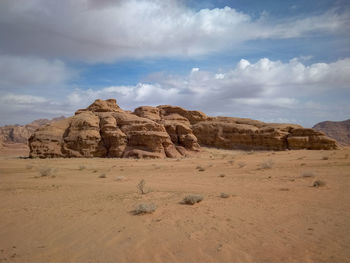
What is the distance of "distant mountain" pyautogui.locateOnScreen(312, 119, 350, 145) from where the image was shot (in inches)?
3267

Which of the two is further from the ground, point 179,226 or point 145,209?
point 145,209

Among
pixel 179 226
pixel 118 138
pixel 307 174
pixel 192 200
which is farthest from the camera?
pixel 118 138

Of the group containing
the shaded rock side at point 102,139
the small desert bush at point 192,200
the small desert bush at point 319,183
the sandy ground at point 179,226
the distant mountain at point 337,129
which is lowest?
the sandy ground at point 179,226

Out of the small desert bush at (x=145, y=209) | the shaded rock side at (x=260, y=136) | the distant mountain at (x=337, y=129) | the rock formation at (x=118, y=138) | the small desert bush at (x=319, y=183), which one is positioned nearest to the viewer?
the small desert bush at (x=145, y=209)

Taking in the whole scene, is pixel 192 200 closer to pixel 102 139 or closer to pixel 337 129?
pixel 102 139

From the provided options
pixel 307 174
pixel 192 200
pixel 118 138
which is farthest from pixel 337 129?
pixel 192 200

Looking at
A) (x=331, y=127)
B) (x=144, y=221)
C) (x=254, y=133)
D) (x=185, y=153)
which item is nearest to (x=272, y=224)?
(x=144, y=221)

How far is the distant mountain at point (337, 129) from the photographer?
83.0 metres

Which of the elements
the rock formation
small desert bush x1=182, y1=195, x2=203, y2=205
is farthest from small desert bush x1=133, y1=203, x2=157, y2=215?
the rock formation

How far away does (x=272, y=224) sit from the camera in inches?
215

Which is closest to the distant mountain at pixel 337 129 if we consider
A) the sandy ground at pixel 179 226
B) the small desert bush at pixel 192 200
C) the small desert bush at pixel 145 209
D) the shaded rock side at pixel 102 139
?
the shaded rock side at pixel 102 139

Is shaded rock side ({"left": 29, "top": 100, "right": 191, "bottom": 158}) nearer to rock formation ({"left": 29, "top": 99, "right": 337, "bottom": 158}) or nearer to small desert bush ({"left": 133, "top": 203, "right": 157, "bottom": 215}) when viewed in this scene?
rock formation ({"left": 29, "top": 99, "right": 337, "bottom": 158})

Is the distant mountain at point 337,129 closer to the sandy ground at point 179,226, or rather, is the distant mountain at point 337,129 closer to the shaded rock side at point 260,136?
the shaded rock side at point 260,136

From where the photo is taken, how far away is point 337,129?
90938 mm
